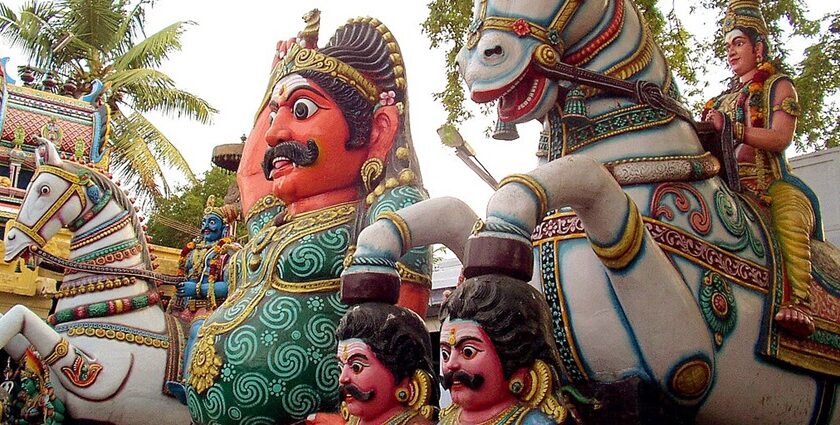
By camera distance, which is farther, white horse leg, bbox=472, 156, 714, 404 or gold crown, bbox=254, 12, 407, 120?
gold crown, bbox=254, 12, 407, 120

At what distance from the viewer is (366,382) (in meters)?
2.15

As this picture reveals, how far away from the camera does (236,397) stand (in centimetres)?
303

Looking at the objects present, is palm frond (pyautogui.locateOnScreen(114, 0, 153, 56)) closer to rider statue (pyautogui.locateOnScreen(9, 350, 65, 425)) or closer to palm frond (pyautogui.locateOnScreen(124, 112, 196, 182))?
palm frond (pyautogui.locateOnScreen(124, 112, 196, 182))

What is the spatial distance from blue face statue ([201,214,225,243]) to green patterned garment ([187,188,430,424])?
1926mm

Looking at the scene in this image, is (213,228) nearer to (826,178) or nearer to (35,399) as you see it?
(35,399)

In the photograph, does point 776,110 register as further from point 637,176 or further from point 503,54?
point 503,54

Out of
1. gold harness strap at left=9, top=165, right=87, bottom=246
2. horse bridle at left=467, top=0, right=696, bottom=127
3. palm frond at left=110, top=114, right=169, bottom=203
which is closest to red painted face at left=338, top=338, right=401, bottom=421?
horse bridle at left=467, top=0, right=696, bottom=127

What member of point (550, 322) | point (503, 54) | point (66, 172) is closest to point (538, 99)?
point (503, 54)

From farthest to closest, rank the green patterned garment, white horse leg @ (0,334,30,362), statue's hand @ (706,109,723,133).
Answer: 1. white horse leg @ (0,334,30,362)
2. the green patterned garment
3. statue's hand @ (706,109,723,133)

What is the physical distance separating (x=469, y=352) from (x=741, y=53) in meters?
1.55

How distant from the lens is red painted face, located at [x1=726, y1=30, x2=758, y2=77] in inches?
113

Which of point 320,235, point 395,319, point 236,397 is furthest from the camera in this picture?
point 320,235

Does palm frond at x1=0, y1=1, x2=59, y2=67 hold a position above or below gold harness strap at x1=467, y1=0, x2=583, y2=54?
above

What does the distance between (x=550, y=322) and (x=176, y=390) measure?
2.66m
